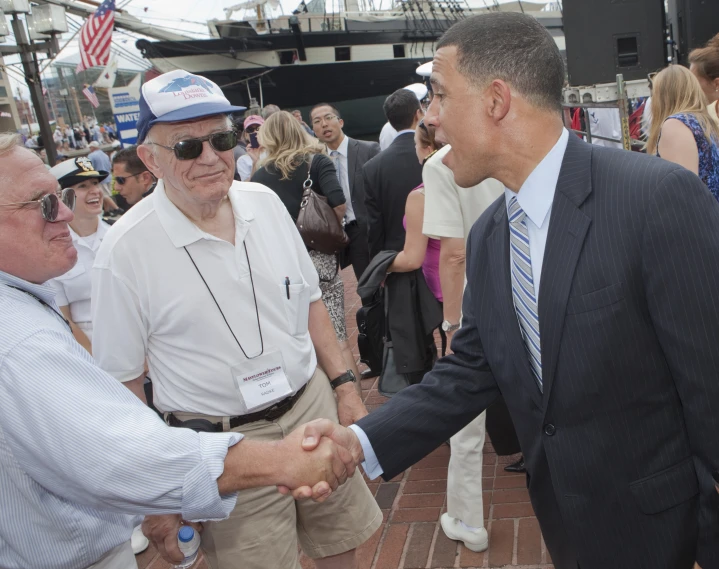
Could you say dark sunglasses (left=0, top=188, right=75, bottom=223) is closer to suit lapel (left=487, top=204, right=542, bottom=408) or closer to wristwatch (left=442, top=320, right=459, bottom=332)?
suit lapel (left=487, top=204, right=542, bottom=408)

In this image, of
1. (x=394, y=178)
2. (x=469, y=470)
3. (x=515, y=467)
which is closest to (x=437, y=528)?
(x=469, y=470)

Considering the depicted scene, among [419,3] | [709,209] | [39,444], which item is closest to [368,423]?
[39,444]

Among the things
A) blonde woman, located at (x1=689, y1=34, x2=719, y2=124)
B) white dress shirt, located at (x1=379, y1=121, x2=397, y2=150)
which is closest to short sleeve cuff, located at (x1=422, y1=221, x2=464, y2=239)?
blonde woman, located at (x1=689, y1=34, x2=719, y2=124)

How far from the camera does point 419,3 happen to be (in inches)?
1437

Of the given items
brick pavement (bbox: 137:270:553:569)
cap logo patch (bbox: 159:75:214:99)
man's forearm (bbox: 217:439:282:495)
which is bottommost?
brick pavement (bbox: 137:270:553:569)

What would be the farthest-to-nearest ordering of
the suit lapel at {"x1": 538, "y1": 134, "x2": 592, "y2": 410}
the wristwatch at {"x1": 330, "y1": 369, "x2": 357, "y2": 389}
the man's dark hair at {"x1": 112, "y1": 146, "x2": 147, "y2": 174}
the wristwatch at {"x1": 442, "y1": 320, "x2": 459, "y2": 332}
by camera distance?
the man's dark hair at {"x1": 112, "y1": 146, "x2": 147, "y2": 174}, the wristwatch at {"x1": 442, "y1": 320, "x2": 459, "y2": 332}, the wristwatch at {"x1": 330, "y1": 369, "x2": 357, "y2": 389}, the suit lapel at {"x1": 538, "y1": 134, "x2": 592, "y2": 410}

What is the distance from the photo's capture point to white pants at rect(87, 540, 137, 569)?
78.9 inches

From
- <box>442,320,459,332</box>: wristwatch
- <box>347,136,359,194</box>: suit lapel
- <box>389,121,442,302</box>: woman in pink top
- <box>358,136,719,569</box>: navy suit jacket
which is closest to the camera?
<box>358,136,719,569</box>: navy suit jacket

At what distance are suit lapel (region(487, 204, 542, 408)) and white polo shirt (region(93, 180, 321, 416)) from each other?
0.92 metres

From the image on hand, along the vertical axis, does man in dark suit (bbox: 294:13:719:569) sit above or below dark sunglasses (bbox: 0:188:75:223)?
below

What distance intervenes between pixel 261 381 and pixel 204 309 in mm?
330

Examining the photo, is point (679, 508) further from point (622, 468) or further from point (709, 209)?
point (709, 209)

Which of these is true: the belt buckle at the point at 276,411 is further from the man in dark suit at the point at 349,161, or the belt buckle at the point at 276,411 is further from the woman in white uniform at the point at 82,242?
the man in dark suit at the point at 349,161

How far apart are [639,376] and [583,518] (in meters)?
0.44
